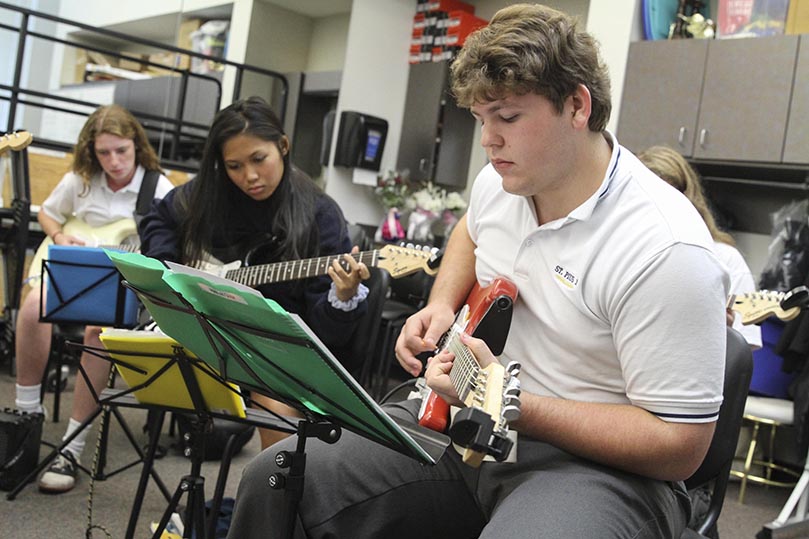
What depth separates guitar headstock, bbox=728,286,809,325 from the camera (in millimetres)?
2246

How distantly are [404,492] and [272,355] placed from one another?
0.38 meters

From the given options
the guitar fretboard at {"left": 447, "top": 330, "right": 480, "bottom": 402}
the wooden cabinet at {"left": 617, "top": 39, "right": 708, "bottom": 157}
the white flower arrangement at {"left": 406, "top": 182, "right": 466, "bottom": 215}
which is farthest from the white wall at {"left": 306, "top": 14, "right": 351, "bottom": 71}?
the guitar fretboard at {"left": 447, "top": 330, "right": 480, "bottom": 402}

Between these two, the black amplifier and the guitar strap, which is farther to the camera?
the guitar strap

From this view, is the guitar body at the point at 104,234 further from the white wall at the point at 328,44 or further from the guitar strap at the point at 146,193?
the white wall at the point at 328,44

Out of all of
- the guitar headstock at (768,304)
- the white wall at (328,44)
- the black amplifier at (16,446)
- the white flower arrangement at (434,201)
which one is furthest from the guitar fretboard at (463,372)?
the white wall at (328,44)

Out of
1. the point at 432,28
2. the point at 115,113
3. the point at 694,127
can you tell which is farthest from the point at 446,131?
the point at 115,113

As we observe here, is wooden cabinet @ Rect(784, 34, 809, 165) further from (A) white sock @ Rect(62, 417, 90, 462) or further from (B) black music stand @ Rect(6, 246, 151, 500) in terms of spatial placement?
(A) white sock @ Rect(62, 417, 90, 462)

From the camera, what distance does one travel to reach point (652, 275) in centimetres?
121

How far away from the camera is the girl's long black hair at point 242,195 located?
7.71 feet

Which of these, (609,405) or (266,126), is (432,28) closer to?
(266,126)

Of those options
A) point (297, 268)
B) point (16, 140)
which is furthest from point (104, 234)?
point (297, 268)

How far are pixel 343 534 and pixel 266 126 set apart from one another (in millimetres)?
1322

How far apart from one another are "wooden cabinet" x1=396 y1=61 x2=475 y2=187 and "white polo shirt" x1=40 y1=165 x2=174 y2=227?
254cm

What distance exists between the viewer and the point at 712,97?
13.3ft
